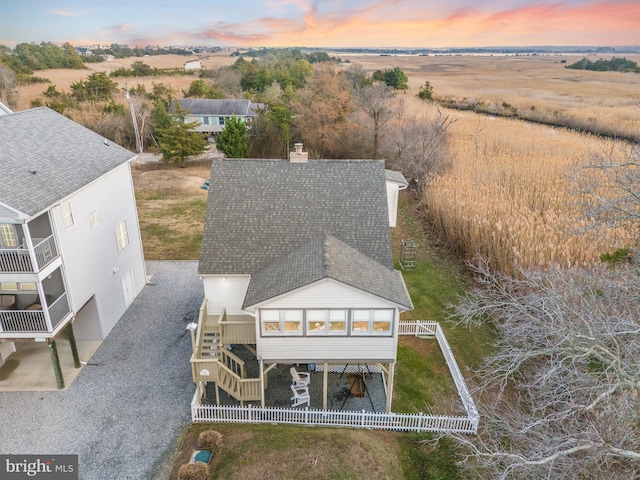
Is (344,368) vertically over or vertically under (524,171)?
under

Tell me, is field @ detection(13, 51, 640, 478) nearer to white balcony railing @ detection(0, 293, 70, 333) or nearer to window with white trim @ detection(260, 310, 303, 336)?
window with white trim @ detection(260, 310, 303, 336)

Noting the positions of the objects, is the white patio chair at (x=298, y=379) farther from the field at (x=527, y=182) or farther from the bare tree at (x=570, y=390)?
the field at (x=527, y=182)

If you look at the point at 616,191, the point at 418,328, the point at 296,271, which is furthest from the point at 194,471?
the point at 616,191

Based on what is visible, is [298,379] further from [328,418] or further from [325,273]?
[325,273]

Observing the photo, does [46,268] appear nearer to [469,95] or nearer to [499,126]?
[499,126]

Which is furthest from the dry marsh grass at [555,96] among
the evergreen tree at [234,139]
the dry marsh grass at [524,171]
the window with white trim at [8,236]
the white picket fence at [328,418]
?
the window with white trim at [8,236]

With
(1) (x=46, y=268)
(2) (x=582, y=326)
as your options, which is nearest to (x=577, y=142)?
(2) (x=582, y=326)

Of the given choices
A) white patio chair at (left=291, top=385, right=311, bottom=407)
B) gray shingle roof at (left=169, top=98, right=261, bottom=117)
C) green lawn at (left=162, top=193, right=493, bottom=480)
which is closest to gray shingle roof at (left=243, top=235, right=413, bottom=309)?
white patio chair at (left=291, top=385, right=311, bottom=407)
